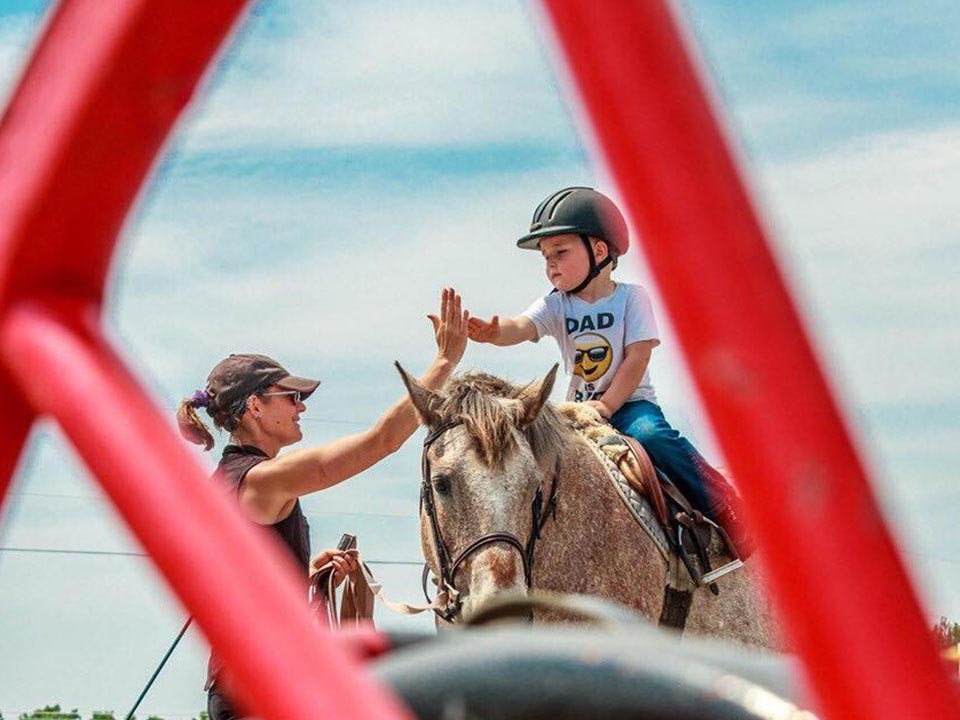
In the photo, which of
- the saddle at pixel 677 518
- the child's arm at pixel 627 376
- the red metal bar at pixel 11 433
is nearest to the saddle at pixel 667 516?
the saddle at pixel 677 518

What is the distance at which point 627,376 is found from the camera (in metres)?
7.08

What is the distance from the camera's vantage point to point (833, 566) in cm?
52

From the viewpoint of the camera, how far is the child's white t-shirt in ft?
23.4

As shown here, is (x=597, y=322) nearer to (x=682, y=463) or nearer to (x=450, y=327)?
(x=682, y=463)

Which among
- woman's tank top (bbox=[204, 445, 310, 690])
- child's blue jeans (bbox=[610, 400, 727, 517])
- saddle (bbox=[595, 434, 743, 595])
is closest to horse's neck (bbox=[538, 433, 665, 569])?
saddle (bbox=[595, 434, 743, 595])

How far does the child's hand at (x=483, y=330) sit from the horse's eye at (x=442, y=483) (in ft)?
2.63

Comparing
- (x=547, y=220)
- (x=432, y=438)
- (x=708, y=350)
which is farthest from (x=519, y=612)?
(x=547, y=220)

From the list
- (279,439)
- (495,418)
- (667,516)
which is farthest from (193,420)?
(667,516)

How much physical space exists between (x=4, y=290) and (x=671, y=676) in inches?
14.6

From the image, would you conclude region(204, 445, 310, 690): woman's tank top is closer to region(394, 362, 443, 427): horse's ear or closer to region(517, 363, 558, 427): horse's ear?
region(394, 362, 443, 427): horse's ear

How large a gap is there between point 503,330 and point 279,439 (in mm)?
2067

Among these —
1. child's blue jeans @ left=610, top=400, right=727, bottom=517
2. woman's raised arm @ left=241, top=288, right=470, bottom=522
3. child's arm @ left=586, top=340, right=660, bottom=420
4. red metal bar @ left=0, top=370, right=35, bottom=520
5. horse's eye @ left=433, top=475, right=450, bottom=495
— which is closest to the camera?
red metal bar @ left=0, top=370, right=35, bottom=520

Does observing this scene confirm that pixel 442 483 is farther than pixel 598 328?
No

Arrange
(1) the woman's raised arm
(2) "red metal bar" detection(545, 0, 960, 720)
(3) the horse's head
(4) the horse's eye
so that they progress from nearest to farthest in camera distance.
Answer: (2) "red metal bar" detection(545, 0, 960, 720) → (1) the woman's raised arm → (3) the horse's head → (4) the horse's eye
